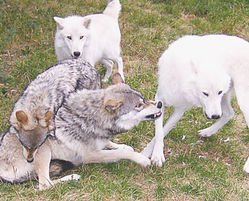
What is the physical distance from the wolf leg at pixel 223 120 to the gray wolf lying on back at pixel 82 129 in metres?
1.02

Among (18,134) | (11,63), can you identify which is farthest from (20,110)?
(11,63)

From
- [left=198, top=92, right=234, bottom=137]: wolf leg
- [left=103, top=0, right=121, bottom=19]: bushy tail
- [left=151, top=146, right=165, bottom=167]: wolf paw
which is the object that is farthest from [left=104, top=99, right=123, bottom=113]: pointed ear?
[left=103, top=0, right=121, bottom=19]: bushy tail

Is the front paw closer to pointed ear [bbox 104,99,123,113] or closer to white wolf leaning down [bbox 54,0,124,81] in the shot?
pointed ear [bbox 104,99,123,113]

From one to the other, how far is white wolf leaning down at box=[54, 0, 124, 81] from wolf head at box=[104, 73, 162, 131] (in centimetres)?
179

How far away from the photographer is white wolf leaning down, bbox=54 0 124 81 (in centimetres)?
690

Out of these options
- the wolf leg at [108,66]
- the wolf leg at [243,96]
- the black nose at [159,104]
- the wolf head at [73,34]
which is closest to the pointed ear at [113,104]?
the black nose at [159,104]

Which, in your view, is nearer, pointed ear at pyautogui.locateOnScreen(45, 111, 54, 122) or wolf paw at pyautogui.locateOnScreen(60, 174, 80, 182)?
pointed ear at pyautogui.locateOnScreen(45, 111, 54, 122)

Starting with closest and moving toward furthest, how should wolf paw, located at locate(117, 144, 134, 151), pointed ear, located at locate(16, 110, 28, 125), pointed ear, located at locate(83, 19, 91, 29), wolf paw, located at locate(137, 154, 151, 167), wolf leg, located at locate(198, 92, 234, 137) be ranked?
pointed ear, located at locate(16, 110, 28, 125) < wolf paw, located at locate(137, 154, 151, 167) < wolf paw, located at locate(117, 144, 134, 151) < wolf leg, located at locate(198, 92, 234, 137) < pointed ear, located at locate(83, 19, 91, 29)

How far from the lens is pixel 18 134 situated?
4.95 metres

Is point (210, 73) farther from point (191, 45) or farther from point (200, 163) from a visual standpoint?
point (200, 163)

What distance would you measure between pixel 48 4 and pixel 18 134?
17.3ft

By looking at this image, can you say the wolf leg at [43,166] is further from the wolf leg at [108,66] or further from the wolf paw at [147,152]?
the wolf leg at [108,66]

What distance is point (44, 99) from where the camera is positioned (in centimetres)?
533

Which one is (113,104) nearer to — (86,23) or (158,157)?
(158,157)
